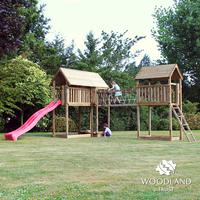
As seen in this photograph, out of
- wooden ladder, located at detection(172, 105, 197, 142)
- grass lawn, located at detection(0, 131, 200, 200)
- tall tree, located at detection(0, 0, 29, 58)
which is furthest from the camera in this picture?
wooden ladder, located at detection(172, 105, 197, 142)

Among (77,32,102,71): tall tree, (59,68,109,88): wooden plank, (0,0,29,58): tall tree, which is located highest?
(77,32,102,71): tall tree

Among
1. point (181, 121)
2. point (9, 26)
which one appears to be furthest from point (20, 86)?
point (9, 26)

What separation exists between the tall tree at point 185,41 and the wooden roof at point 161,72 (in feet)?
54.7

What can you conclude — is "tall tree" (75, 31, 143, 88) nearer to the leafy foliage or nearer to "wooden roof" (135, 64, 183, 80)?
the leafy foliage

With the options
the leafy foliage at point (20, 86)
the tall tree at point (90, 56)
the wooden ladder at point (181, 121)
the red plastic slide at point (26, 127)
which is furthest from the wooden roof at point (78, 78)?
the tall tree at point (90, 56)

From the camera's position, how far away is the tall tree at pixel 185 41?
3544cm

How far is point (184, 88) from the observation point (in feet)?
122

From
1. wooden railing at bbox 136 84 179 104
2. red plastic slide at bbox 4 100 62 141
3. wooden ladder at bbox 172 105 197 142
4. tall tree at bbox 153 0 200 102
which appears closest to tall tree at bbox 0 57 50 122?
red plastic slide at bbox 4 100 62 141

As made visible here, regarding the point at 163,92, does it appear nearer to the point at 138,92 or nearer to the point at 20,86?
the point at 138,92

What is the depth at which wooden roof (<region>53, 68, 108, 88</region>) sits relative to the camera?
2014 centimetres

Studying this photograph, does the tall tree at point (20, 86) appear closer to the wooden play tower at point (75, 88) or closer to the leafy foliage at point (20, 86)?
the leafy foliage at point (20, 86)

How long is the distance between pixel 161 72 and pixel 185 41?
18942 millimetres

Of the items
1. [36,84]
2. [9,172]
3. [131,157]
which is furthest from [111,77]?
[9,172]

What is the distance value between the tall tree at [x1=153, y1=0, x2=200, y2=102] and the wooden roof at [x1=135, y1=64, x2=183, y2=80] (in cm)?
1667
